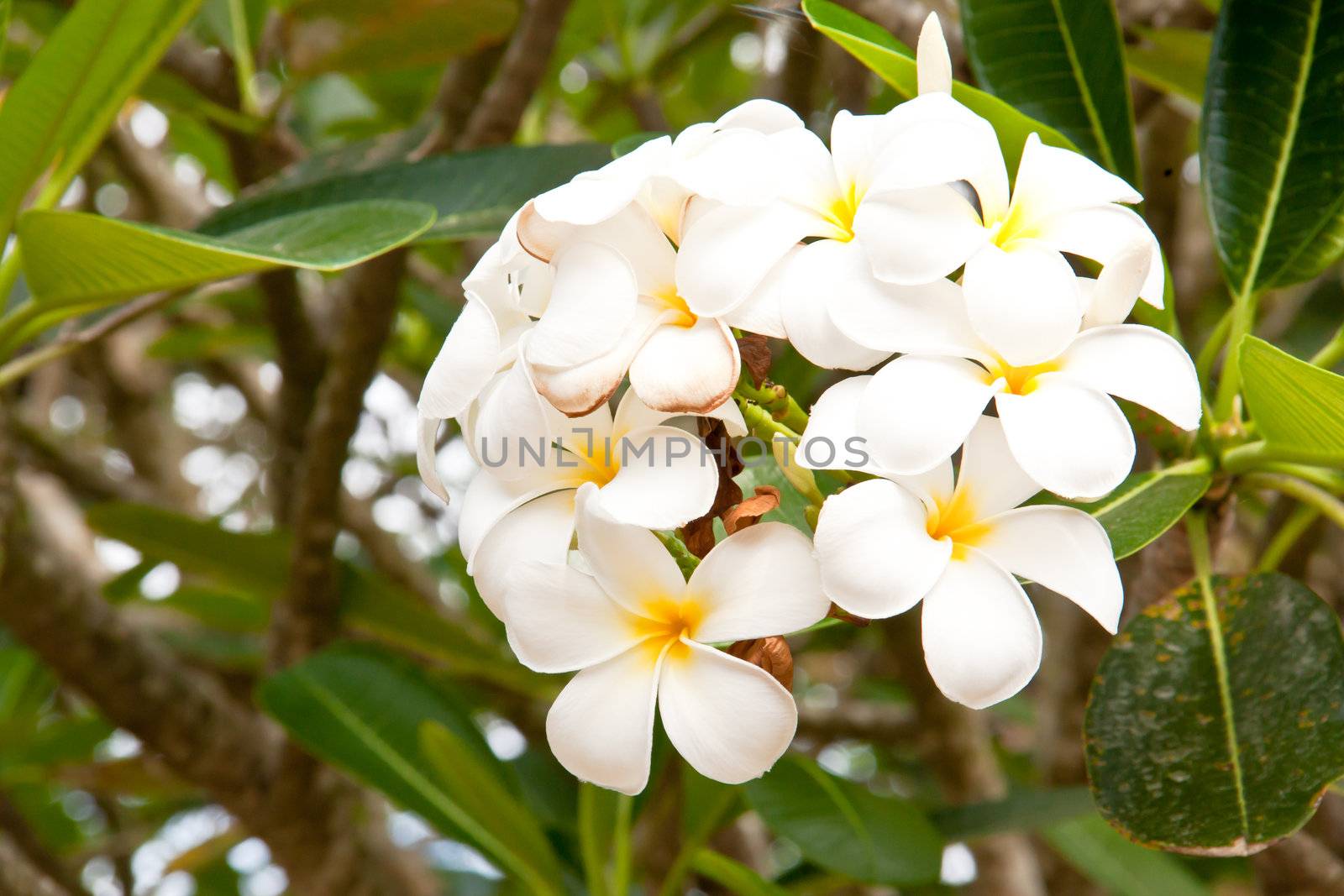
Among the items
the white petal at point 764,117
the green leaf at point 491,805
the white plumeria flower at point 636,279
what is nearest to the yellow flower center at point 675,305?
the white plumeria flower at point 636,279

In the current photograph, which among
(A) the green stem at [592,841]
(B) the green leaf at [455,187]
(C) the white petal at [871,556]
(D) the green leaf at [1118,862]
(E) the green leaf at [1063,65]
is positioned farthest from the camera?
(D) the green leaf at [1118,862]

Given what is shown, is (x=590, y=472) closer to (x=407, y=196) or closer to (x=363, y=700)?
(x=407, y=196)

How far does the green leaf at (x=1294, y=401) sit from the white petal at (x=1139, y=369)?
7 cm

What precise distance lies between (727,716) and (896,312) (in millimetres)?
164

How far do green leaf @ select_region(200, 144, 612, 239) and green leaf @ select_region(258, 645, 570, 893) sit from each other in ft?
1.42

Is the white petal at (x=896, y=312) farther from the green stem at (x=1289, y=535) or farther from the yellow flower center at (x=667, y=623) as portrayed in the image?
the green stem at (x=1289, y=535)

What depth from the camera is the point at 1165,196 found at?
1406 millimetres

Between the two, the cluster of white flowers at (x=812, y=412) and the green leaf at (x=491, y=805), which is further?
the green leaf at (x=491, y=805)

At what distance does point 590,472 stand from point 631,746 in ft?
0.37

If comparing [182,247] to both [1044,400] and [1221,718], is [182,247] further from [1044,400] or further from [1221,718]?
[1221,718]

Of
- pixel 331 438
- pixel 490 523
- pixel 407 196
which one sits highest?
pixel 490 523

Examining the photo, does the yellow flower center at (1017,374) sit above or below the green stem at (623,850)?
above

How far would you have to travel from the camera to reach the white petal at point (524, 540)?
1.54ft

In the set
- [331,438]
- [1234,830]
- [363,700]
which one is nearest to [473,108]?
[331,438]
